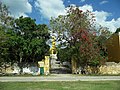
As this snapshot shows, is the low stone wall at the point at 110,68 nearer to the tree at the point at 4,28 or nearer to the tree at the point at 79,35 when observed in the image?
the tree at the point at 79,35

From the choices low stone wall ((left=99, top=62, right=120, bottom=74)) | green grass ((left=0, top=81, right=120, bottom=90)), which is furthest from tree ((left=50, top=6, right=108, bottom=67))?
green grass ((left=0, top=81, right=120, bottom=90))

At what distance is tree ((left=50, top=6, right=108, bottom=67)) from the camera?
39166 mm

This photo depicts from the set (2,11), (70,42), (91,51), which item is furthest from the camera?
(70,42)

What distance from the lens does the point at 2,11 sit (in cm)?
3566

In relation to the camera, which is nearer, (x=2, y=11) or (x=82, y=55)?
(x=2, y=11)

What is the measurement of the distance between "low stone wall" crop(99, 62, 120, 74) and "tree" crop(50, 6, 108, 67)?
1.55m

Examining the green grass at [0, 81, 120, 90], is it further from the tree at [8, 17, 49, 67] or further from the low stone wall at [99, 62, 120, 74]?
the low stone wall at [99, 62, 120, 74]

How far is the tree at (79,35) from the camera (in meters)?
39.2

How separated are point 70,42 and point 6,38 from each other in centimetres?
958

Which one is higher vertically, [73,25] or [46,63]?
[73,25]

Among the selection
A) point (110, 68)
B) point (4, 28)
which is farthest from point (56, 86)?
point (110, 68)

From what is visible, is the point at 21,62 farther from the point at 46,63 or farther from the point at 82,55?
the point at 82,55

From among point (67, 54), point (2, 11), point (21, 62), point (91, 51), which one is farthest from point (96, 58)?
point (2, 11)

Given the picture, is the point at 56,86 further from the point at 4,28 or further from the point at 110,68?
the point at 110,68
